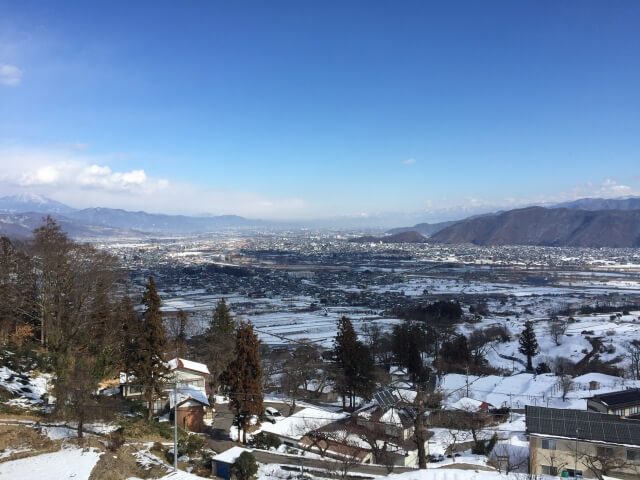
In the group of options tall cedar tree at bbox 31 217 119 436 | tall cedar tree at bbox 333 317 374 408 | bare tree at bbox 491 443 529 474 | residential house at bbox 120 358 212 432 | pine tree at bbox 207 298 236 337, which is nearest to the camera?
bare tree at bbox 491 443 529 474

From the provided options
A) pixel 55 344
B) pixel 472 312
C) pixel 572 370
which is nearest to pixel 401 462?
pixel 55 344

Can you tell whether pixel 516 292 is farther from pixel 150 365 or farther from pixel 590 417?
pixel 150 365

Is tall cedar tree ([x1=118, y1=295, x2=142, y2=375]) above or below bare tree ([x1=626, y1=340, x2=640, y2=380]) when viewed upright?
above

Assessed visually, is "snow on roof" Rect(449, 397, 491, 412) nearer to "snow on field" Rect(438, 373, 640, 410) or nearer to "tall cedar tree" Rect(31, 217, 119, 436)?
"snow on field" Rect(438, 373, 640, 410)

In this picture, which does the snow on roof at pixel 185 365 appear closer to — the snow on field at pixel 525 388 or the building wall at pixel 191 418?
the building wall at pixel 191 418

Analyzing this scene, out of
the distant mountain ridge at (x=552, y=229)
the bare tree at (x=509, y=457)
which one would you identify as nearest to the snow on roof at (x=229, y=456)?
the bare tree at (x=509, y=457)

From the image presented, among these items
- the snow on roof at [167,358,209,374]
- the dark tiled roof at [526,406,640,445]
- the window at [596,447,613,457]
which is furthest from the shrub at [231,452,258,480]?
the window at [596,447,613,457]

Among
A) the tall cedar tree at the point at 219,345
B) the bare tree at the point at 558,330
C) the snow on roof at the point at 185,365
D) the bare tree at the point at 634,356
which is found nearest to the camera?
the snow on roof at the point at 185,365
